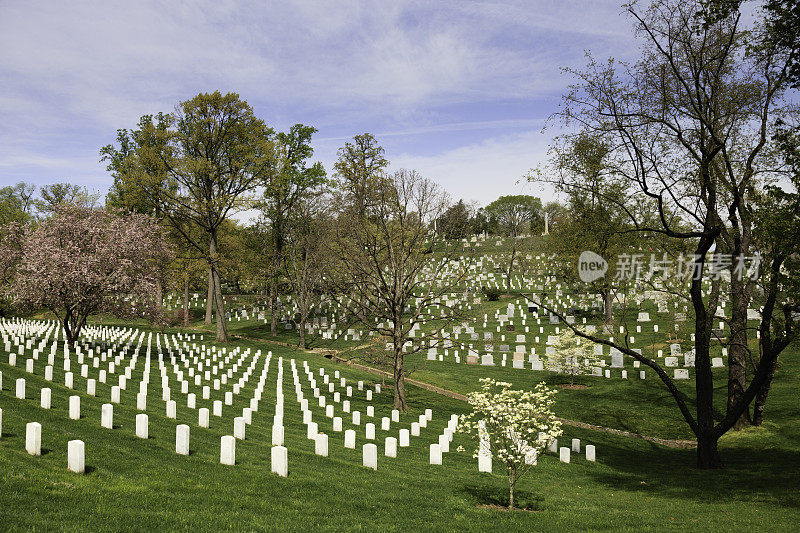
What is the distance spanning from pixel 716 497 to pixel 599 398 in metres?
16.2

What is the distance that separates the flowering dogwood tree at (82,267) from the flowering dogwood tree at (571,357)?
23511 mm

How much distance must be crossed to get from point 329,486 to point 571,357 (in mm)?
24207

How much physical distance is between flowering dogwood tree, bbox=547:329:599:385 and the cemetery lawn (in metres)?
12.0

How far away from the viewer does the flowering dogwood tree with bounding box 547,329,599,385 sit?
103 feet

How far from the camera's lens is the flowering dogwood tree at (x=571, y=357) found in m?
31.3

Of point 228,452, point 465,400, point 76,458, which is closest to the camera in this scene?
point 76,458

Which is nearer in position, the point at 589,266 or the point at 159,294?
the point at 589,266

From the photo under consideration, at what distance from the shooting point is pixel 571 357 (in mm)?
31422

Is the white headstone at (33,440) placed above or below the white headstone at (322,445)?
above

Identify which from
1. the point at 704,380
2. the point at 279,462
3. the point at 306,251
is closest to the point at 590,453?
the point at 704,380

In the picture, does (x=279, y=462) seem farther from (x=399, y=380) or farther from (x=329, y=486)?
(x=399, y=380)

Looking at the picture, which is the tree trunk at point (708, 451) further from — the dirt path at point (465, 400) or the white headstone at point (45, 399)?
the white headstone at point (45, 399)

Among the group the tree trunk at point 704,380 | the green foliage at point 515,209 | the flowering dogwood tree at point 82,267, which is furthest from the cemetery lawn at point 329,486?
the green foliage at point 515,209

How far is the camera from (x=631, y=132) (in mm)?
16672
